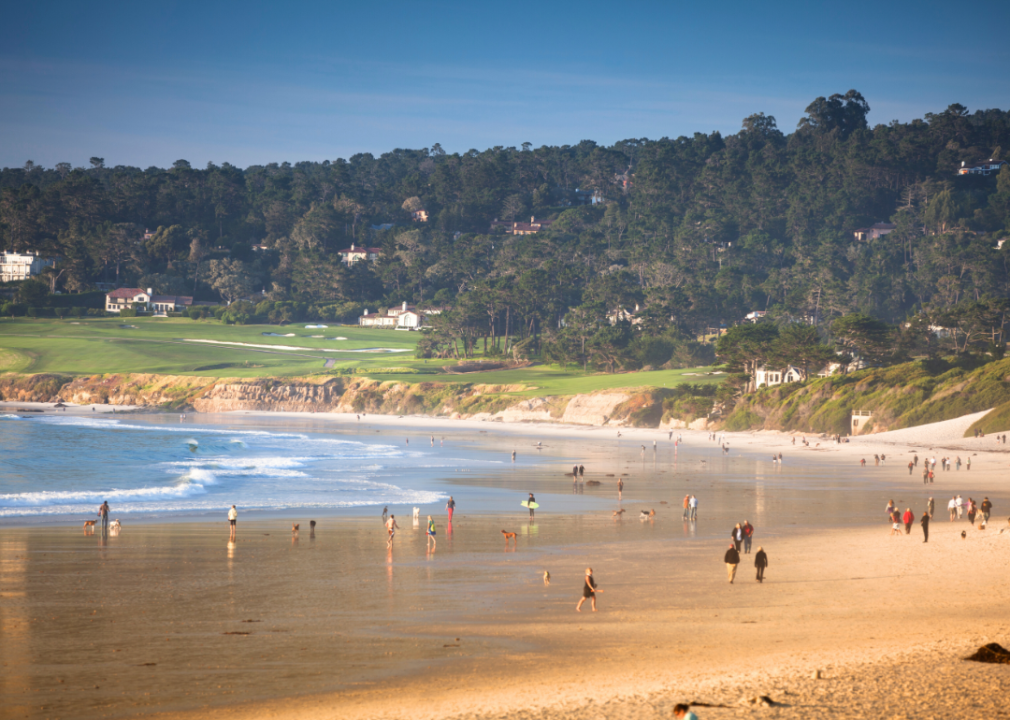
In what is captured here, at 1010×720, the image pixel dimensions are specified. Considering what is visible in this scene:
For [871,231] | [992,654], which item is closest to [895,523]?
[992,654]

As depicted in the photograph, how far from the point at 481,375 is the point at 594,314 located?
20467 mm

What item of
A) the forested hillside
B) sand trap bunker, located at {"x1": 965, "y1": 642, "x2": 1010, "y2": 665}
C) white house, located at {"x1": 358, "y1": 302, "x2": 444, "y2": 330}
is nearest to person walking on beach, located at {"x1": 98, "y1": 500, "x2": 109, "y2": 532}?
sand trap bunker, located at {"x1": 965, "y1": 642, "x2": 1010, "y2": 665}

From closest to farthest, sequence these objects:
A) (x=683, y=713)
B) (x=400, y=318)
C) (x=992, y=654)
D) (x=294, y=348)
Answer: (x=683, y=713) → (x=992, y=654) → (x=294, y=348) → (x=400, y=318)

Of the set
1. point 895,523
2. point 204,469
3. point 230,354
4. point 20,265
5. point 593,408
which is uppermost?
point 20,265

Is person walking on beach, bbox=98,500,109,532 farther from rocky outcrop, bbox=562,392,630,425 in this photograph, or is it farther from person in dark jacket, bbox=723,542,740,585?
rocky outcrop, bbox=562,392,630,425

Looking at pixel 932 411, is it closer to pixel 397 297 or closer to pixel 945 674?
pixel 945 674

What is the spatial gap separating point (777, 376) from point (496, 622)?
7438cm

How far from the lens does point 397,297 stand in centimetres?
18075

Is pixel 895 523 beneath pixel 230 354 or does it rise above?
beneath

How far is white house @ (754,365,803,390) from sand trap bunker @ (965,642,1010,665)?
2899 inches

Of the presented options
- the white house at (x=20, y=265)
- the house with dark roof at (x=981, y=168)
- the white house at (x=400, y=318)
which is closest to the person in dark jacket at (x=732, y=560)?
the white house at (x=400, y=318)

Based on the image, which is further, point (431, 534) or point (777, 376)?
point (777, 376)

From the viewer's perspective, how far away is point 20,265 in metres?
194

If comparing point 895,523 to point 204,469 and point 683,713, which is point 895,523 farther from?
point 204,469
